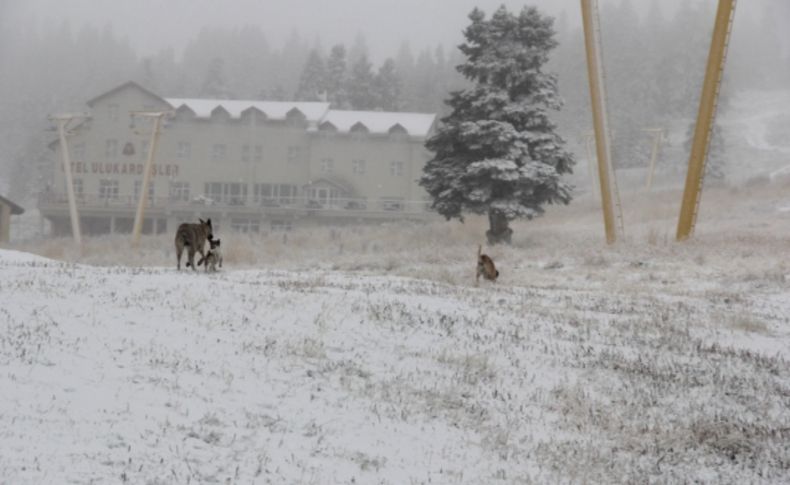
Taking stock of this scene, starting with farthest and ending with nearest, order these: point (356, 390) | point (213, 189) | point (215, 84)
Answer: point (215, 84)
point (213, 189)
point (356, 390)

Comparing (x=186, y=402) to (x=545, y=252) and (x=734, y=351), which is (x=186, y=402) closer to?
(x=734, y=351)

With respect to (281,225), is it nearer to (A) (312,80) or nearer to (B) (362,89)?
(B) (362,89)

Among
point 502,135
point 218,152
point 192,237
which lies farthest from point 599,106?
point 218,152

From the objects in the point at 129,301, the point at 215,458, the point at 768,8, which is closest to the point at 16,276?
the point at 129,301

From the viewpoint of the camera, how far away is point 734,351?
11.0 m

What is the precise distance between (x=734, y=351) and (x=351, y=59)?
161m

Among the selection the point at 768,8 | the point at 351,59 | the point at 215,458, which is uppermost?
the point at 768,8

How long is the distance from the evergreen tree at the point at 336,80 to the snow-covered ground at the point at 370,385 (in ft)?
261

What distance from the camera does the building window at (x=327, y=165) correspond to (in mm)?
65812

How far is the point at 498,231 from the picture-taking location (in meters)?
33.5

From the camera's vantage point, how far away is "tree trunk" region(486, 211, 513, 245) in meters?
33.2

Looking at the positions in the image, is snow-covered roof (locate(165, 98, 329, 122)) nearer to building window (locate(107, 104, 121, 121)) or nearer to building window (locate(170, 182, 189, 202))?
building window (locate(107, 104, 121, 121))

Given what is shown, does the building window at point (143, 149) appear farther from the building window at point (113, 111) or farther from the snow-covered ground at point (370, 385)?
the snow-covered ground at point (370, 385)

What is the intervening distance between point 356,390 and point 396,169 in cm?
5841
